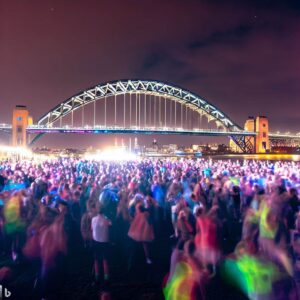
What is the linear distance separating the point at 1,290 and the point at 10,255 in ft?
9.55

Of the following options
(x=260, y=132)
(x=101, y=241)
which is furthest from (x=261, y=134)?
(x=101, y=241)

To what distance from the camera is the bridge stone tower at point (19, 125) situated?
80.8 meters

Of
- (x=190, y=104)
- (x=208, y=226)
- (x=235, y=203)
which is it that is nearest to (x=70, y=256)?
(x=208, y=226)

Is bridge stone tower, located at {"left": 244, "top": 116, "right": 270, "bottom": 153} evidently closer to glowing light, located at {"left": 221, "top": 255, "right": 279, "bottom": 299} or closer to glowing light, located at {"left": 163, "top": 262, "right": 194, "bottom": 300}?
glowing light, located at {"left": 221, "top": 255, "right": 279, "bottom": 299}

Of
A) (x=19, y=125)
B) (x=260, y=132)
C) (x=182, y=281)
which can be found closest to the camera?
(x=182, y=281)

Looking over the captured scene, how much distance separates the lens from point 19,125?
82062mm

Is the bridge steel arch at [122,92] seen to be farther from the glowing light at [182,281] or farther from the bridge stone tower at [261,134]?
the glowing light at [182,281]

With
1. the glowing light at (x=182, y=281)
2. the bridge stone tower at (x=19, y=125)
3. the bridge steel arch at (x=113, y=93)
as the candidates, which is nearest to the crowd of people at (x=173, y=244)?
the glowing light at (x=182, y=281)

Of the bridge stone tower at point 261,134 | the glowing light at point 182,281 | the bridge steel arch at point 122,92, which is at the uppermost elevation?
the bridge steel arch at point 122,92

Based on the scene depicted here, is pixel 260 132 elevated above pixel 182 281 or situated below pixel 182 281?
above

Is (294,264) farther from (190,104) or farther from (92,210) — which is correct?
(190,104)

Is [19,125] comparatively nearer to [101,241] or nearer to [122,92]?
[122,92]

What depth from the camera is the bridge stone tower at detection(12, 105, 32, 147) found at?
265ft

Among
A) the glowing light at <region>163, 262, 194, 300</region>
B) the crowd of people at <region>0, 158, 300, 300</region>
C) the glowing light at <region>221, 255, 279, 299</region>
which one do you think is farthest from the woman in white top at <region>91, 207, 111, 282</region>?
the glowing light at <region>221, 255, 279, 299</region>
